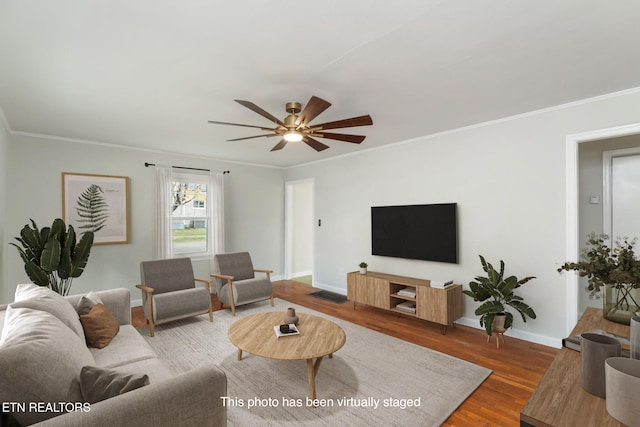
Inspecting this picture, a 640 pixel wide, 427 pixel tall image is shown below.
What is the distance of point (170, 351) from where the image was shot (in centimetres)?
318

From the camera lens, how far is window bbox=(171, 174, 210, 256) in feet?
17.6

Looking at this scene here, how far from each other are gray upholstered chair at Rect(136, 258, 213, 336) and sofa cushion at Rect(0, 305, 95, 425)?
2.19 metres

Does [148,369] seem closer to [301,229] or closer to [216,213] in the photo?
[216,213]

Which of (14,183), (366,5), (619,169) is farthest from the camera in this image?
(14,183)

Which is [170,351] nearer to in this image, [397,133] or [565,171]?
[397,133]

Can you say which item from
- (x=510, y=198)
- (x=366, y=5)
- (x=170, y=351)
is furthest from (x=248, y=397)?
(x=510, y=198)

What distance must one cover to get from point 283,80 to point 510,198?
2897 mm

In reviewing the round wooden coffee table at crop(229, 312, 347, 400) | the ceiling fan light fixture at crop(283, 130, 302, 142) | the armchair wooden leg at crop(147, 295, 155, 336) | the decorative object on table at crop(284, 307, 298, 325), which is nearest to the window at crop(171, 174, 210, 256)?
the armchair wooden leg at crop(147, 295, 155, 336)

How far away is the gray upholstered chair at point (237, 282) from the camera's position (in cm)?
438

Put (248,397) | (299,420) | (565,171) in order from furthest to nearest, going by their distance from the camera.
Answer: (565,171) < (248,397) < (299,420)

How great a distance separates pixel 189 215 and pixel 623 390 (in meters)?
5.68

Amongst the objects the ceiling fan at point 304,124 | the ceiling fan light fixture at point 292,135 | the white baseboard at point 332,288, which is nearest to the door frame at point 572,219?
the ceiling fan at point 304,124

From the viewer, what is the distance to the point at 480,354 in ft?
10.2

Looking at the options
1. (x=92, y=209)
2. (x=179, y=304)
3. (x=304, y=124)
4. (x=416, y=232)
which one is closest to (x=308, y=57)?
(x=304, y=124)
